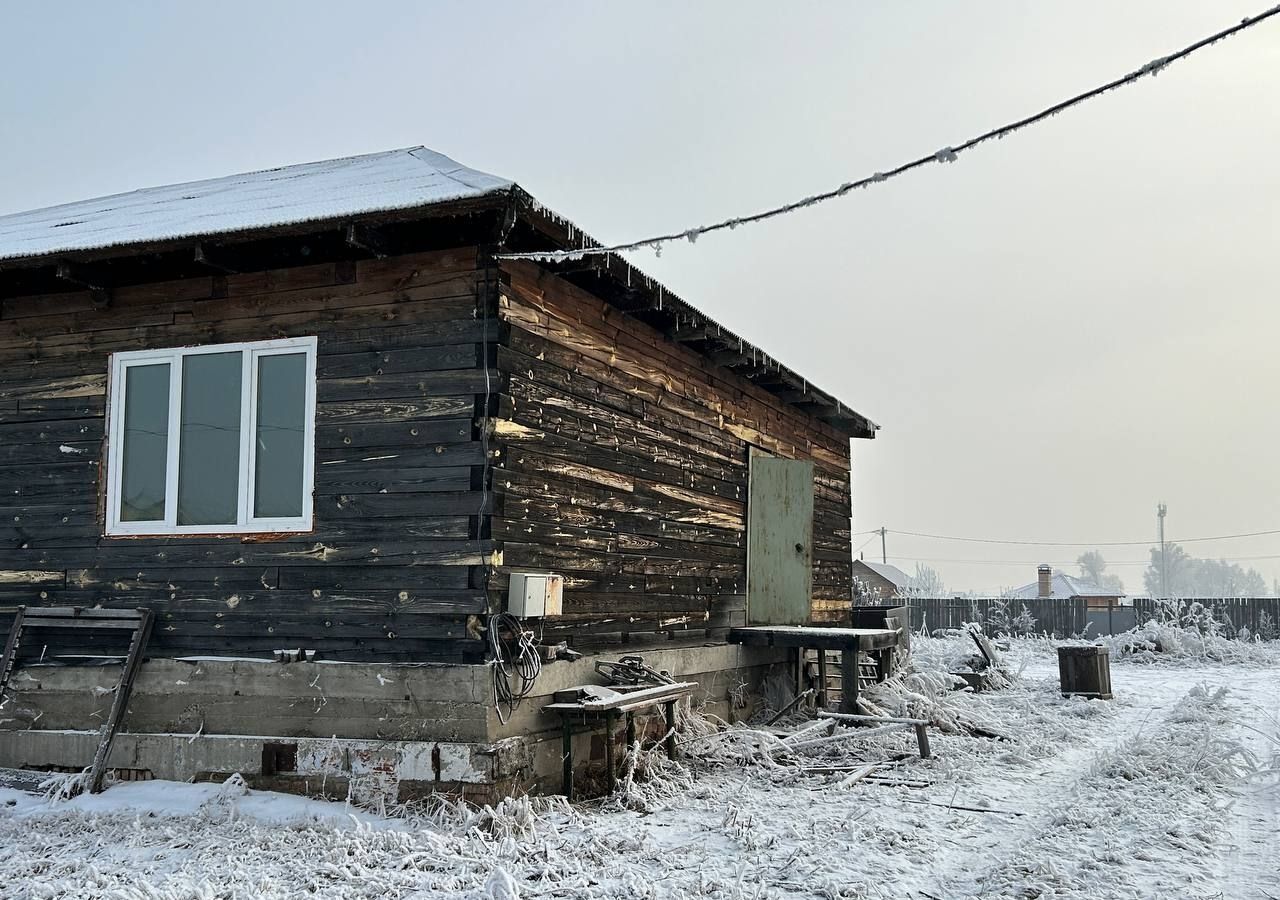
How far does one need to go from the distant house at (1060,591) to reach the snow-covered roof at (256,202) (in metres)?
30.2

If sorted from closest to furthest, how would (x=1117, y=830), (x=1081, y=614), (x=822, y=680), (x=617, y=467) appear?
1. (x=1117, y=830)
2. (x=617, y=467)
3. (x=822, y=680)
4. (x=1081, y=614)

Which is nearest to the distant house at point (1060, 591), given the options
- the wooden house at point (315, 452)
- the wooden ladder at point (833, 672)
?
the wooden ladder at point (833, 672)

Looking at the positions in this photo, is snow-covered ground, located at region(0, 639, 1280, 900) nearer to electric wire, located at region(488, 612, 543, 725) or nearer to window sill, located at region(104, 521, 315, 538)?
electric wire, located at region(488, 612, 543, 725)

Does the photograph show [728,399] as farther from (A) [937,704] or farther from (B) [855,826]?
(B) [855,826]

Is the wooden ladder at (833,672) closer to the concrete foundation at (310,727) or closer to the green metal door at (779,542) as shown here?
the green metal door at (779,542)

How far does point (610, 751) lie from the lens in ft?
27.3

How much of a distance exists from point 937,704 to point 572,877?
7131mm

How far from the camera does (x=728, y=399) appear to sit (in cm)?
1238

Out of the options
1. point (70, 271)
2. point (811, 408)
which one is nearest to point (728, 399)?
point (811, 408)

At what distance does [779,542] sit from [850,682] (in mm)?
2335

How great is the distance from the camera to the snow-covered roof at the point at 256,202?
7441 mm

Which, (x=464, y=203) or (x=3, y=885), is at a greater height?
(x=464, y=203)

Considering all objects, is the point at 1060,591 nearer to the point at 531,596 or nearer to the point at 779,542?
the point at 779,542

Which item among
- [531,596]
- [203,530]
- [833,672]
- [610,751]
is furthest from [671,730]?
[833,672]
